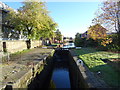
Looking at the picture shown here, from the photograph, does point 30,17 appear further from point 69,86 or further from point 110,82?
point 110,82

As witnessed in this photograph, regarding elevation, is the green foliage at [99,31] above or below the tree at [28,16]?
below

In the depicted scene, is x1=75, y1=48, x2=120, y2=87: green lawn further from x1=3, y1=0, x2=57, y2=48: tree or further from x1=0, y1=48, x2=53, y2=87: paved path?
x1=3, y1=0, x2=57, y2=48: tree

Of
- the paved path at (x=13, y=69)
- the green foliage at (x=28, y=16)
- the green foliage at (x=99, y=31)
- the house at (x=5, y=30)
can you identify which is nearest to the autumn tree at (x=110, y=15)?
the green foliage at (x=99, y=31)

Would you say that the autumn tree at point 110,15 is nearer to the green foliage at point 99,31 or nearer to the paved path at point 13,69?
the green foliage at point 99,31

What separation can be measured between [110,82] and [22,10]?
15.4 meters

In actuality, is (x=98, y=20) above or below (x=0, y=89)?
above

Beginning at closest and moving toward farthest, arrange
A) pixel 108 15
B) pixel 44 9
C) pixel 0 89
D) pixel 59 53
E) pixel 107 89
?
pixel 107 89 → pixel 0 89 → pixel 108 15 → pixel 44 9 → pixel 59 53

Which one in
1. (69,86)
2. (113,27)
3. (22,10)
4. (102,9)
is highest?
(22,10)

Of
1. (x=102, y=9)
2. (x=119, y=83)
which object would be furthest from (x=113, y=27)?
(x=119, y=83)

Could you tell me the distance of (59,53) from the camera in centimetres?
1988

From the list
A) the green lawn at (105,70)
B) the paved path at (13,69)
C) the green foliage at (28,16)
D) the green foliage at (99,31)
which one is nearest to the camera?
the green lawn at (105,70)

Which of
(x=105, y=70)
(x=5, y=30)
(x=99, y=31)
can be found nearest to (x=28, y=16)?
(x=5, y=30)

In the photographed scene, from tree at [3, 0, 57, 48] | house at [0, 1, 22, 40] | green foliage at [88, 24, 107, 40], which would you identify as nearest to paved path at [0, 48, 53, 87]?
green foliage at [88, 24, 107, 40]

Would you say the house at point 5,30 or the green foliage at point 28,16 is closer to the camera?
→ the green foliage at point 28,16
